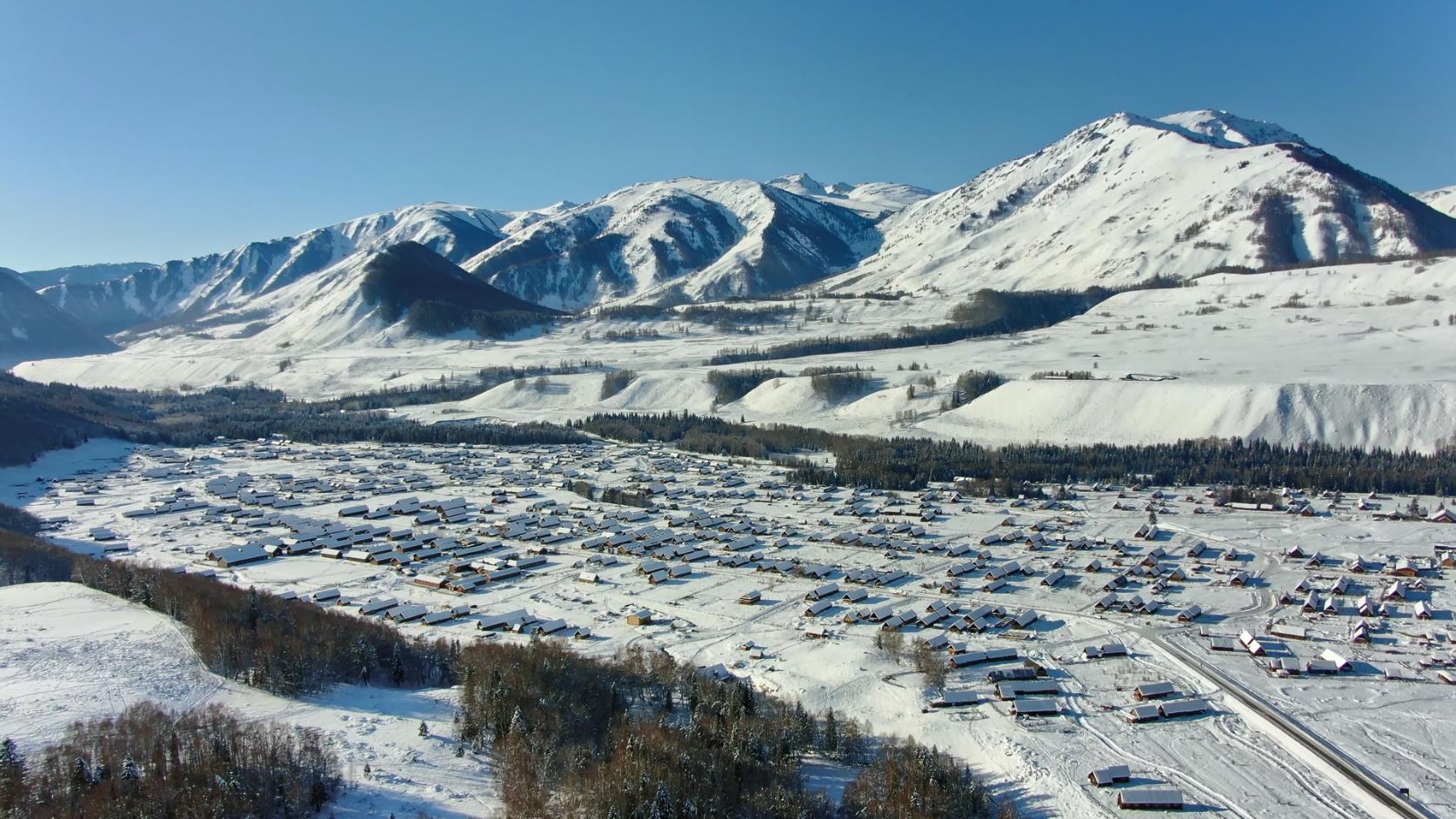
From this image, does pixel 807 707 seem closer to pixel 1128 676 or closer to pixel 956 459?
pixel 1128 676

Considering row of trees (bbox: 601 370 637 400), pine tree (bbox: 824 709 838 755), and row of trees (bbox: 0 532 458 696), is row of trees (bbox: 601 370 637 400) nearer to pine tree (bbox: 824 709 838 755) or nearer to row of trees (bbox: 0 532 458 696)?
row of trees (bbox: 0 532 458 696)

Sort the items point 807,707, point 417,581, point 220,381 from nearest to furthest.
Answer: point 807,707 → point 417,581 → point 220,381

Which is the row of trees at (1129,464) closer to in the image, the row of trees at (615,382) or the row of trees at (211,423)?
the row of trees at (211,423)

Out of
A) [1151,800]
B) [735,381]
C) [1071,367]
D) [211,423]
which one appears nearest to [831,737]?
[1151,800]

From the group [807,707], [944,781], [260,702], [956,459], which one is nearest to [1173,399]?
[956,459]

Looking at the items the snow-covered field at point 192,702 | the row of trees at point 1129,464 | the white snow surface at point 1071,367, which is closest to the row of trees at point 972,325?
the white snow surface at point 1071,367

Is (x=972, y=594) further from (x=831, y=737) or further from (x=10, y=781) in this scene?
(x=10, y=781)

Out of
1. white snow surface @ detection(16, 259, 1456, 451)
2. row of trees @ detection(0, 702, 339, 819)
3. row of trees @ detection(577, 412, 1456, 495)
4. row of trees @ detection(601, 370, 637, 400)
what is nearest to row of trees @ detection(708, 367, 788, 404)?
white snow surface @ detection(16, 259, 1456, 451)

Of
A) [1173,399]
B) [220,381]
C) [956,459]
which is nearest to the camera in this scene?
[956,459]
